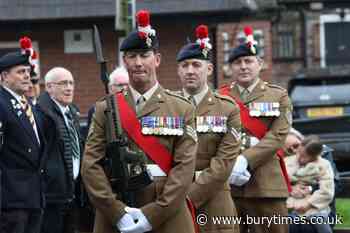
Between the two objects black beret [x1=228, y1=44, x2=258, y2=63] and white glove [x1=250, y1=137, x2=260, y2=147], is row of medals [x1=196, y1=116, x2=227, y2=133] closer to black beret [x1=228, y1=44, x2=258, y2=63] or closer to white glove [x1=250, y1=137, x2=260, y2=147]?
white glove [x1=250, y1=137, x2=260, y2=147]

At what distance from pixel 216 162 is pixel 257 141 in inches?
38.8

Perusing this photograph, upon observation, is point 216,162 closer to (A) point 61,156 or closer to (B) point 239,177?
(B) point 239,177

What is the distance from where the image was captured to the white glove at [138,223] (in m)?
7.50

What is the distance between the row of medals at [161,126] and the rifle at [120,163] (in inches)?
6.0

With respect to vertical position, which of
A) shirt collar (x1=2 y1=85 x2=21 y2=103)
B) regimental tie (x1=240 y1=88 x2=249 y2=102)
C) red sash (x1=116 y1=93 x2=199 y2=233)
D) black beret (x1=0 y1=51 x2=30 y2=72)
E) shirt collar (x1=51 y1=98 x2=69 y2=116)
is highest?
black beret (x1=0 y1=51 x2=30 y2=72)

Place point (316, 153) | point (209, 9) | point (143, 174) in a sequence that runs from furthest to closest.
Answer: point (209, 9)
point (316, 153)
point (143, 174)

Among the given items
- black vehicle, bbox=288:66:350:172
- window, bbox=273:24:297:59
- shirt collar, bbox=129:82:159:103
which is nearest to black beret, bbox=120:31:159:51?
shirt collar, bbox=129:82:159:103

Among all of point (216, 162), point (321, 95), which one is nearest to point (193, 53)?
point (216, 162)

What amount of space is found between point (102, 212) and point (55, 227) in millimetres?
2256

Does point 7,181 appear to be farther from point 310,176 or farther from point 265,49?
point 265,49

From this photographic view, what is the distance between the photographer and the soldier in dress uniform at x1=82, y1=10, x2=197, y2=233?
7.55 m

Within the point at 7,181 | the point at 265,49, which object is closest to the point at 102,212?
the point at 7,181

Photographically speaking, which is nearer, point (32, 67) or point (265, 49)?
point (32, 67)

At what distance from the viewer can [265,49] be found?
110 feet
